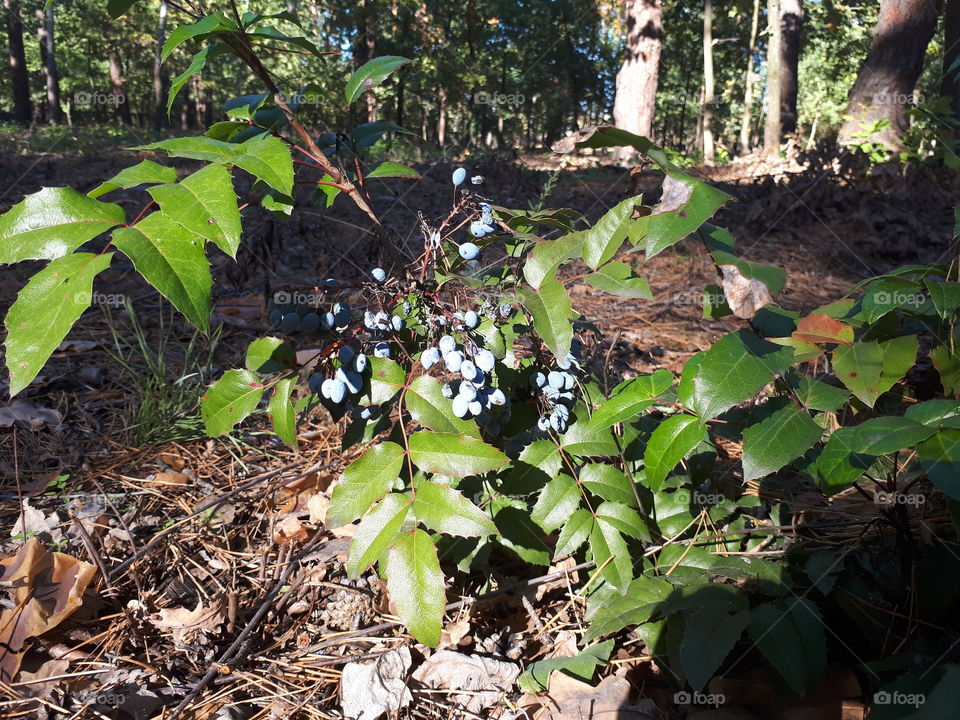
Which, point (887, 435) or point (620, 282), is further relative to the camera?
point (620, 282)

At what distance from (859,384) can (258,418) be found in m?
1.94

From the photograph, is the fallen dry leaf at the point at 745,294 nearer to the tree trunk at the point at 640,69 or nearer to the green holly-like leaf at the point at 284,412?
the green holly-like leaf at the point at 284,412

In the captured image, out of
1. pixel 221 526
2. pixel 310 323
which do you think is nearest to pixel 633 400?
pixel 310 323

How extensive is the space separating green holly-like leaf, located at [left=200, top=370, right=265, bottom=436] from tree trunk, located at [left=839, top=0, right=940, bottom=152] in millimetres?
6620

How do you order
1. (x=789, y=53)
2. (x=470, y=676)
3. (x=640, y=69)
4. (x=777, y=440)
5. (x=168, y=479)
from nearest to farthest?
1. (x=777, y=440)
2. (x=470, y=676)
3. (x=168, y=479)
4. (x=640, y=69)
5. (x=789, y=53)

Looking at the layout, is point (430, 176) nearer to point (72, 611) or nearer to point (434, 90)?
point (72, 611)

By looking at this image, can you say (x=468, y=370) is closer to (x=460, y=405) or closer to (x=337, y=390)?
(x=460, y=405)

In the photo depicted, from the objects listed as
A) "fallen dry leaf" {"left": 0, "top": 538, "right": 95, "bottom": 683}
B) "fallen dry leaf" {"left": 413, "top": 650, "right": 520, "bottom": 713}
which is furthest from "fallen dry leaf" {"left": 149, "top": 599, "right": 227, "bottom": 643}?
"fallen dry leaf" {"left": 413, "top": 650, "right": 520, "bottom": 713}

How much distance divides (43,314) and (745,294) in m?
1.01

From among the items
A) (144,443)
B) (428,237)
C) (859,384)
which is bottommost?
(144,443)

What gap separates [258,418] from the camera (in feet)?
7.55

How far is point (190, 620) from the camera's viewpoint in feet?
4.79

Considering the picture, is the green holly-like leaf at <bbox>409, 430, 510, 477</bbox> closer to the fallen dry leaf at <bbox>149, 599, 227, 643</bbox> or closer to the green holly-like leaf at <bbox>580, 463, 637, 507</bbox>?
the green holly-like leaf at <bbox>580, 463, 637, 507</bbox>

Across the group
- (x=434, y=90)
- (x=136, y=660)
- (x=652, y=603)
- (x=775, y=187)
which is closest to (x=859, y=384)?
(x=652, y=603)
